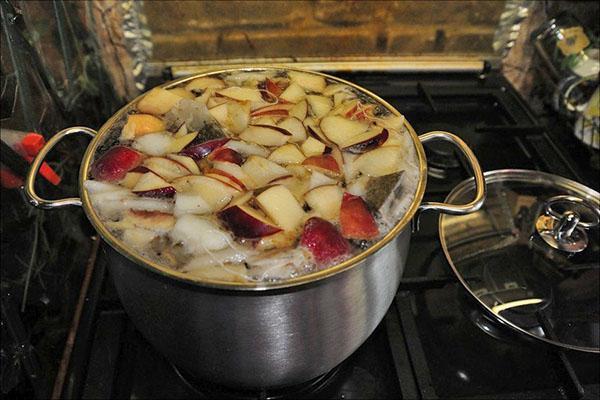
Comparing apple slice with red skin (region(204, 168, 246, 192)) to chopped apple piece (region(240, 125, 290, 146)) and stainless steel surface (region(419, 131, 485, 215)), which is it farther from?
stainless steel surface (region(419, 131, 485, 215))

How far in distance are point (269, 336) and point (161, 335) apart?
5.3 inches

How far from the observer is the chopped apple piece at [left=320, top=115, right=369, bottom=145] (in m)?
0.67

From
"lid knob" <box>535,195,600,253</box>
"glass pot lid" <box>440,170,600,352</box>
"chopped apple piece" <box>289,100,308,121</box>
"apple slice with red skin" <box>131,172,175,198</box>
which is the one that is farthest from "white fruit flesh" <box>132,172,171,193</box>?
"lid knob" <box>535,195,600,253</box>

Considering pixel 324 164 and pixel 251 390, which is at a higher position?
pixel 324 164

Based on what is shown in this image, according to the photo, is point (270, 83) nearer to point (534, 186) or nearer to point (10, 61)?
point (10, 61)

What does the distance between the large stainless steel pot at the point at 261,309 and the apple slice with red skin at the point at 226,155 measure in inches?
5.4

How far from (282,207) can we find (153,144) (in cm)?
20

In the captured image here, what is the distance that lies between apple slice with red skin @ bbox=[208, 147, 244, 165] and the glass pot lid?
388 mm

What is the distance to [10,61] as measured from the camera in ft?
2.56

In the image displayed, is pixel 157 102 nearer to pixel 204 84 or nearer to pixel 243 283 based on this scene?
pixel 204 84

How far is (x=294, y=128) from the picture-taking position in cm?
68

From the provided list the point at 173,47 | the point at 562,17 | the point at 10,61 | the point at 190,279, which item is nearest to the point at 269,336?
→ the point at 190,279

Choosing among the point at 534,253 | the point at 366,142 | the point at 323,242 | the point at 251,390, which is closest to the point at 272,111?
the point at 366,142

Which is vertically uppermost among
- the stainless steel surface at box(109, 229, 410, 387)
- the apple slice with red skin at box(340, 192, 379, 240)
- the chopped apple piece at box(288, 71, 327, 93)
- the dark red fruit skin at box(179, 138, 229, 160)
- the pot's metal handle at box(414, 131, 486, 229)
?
the chopped apple piece at box(288, 71, 327, 93)
